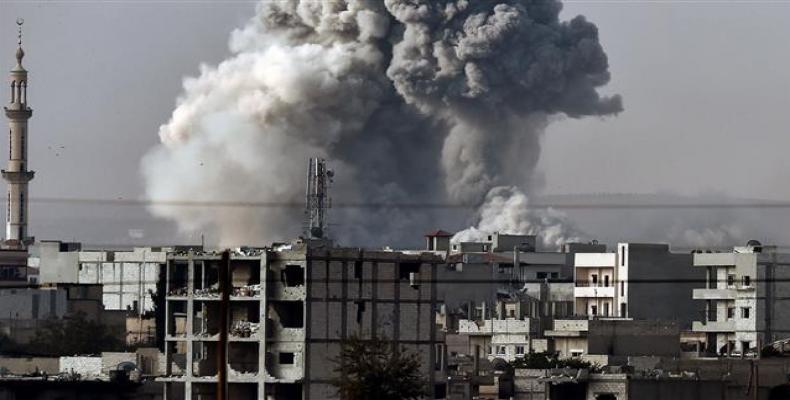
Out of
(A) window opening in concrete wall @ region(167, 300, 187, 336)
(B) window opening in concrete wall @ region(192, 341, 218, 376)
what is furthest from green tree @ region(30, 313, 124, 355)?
(B) window opening in concrete wall @ region(192, 341, 218, 376)

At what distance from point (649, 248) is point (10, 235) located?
152ft

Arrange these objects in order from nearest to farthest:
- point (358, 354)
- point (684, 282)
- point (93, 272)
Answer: point (358, 354) → point (684, 282) → point (93, 272)

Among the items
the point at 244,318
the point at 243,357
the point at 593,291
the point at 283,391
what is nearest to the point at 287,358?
the point at 283,391

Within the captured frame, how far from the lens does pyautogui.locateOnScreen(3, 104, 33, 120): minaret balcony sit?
137 m

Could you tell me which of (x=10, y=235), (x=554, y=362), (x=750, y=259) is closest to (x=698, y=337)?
(x=750, y=259)

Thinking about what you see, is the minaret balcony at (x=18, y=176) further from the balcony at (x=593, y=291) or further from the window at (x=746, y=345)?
the window at (x=746, y=345)

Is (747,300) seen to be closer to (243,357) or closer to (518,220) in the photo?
(243,357)

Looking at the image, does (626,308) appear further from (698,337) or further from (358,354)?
(358,354)

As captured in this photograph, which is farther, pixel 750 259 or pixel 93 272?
pixel 93 272

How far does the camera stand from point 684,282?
99875 mm

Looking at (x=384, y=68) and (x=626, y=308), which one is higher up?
(x=384, y=68)

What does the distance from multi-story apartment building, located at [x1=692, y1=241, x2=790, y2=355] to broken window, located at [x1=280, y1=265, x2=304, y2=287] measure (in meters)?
29.0

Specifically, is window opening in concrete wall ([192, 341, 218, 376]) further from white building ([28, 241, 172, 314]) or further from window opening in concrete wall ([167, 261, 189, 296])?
white building ([28, 241, 172, 314])

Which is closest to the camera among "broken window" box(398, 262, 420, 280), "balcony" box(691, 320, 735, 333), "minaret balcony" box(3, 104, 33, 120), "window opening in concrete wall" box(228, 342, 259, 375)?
"window opening in concrete wall" box(228, 342, 259, 375)
